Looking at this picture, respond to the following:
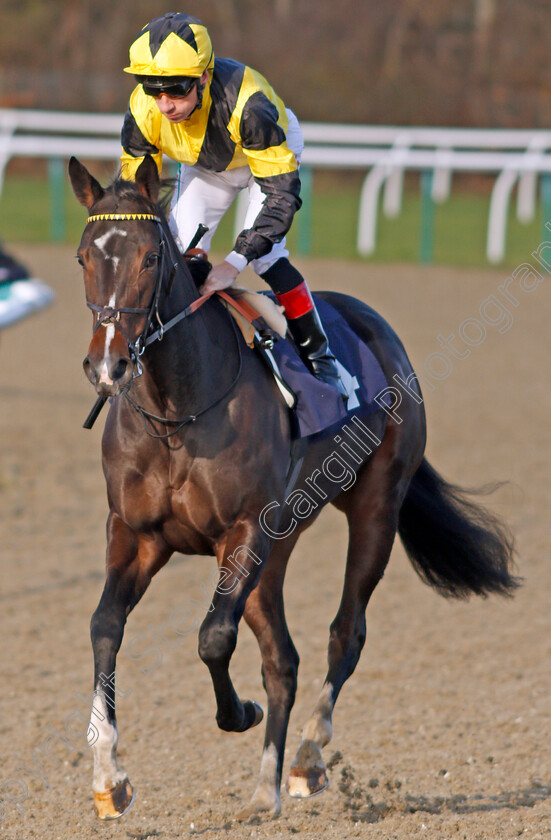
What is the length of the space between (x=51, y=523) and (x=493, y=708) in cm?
333

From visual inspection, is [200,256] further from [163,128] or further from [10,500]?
[10,500]

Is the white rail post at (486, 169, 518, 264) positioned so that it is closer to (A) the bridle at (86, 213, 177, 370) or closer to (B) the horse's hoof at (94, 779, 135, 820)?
(A) the bridle at (86, 213, 177, 370)

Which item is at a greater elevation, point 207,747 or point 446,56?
point 446,56

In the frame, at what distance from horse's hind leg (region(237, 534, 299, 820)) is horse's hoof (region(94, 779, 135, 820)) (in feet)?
1.43

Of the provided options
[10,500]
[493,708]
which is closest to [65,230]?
[10,500]

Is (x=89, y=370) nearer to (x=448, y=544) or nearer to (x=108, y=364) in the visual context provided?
(x=108, y=364)

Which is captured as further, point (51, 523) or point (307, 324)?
point (51, 523)

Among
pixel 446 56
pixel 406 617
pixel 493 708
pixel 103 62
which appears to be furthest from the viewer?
pixel 103 62

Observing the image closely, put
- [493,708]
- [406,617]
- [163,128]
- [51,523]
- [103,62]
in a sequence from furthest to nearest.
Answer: [103,62] < [51,523] < [406,617] < [493,708] < [163,128]

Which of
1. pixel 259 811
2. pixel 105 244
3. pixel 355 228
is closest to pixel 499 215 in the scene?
pixel 355 228

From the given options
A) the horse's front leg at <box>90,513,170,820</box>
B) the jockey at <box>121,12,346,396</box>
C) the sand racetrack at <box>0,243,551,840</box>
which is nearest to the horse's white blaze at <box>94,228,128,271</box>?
the jockey at <box>121,12,346,396</box>

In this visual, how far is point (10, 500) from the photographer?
24.6 ft

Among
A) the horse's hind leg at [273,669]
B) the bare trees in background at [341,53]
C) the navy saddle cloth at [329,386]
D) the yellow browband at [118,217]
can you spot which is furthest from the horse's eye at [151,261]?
the bare trees in background at [341,53]

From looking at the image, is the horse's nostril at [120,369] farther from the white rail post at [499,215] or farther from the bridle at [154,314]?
the white rail post at [499,215]
